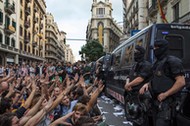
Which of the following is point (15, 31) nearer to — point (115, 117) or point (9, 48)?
point (9, 48)

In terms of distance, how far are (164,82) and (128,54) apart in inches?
188

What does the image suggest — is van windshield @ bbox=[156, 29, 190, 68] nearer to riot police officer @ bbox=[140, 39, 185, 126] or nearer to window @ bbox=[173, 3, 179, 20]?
riot police officer @ bbox=[140, 39, 185, 126]

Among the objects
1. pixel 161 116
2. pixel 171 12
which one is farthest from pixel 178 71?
pixel 171 12

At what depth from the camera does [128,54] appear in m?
8.47

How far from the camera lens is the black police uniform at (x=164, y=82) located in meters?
3.61

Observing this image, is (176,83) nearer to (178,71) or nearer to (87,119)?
(178,71)

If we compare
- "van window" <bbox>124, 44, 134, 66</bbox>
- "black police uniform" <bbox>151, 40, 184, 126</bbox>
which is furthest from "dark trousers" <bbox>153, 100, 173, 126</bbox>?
"van window" <bbox>124, 44, 134, 66</bbox>

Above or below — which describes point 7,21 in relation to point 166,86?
above

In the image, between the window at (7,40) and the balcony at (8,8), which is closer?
the balcony at (8,8)

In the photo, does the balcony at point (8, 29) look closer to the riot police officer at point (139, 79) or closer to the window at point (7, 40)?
the window at point (7, 40)

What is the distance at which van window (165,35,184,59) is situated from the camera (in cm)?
644

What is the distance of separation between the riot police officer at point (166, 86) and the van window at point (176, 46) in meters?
2.70

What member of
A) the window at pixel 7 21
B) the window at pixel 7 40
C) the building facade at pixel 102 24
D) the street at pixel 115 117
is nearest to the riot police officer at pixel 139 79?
the street at pixel 115 117

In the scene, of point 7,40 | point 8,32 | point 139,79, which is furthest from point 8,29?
point 139,79
